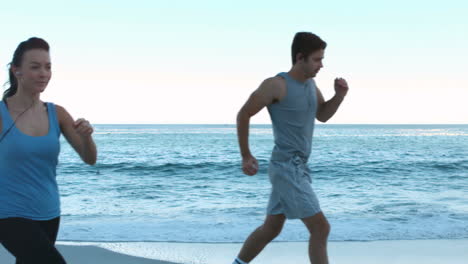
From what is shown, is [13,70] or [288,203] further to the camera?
[288,203]

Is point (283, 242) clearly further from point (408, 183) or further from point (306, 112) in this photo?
point (408, 183)

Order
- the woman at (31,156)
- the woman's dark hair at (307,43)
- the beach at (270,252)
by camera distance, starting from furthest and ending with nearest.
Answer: the beach at (270,252) < the woman's dark hair at (307,43) < the woman at (31,156)

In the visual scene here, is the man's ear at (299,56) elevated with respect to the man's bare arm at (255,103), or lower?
elevated

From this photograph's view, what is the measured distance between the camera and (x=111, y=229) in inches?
281

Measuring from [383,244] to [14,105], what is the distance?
180 inches

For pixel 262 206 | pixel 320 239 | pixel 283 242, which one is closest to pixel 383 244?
Result: pixel 283 242

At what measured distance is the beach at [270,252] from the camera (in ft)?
16.6

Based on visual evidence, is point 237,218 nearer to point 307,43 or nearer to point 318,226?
point 318,226

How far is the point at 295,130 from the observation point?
3.26 metres

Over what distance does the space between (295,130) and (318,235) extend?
0.64 metres

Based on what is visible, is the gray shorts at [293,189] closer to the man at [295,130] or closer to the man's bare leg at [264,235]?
A: the man at [295,130]

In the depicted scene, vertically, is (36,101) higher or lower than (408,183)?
higher

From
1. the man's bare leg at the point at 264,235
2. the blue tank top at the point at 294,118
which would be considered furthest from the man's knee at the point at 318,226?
the blue tank top at the point at 294,118

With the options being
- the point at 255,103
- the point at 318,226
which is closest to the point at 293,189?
the point at 318,226
